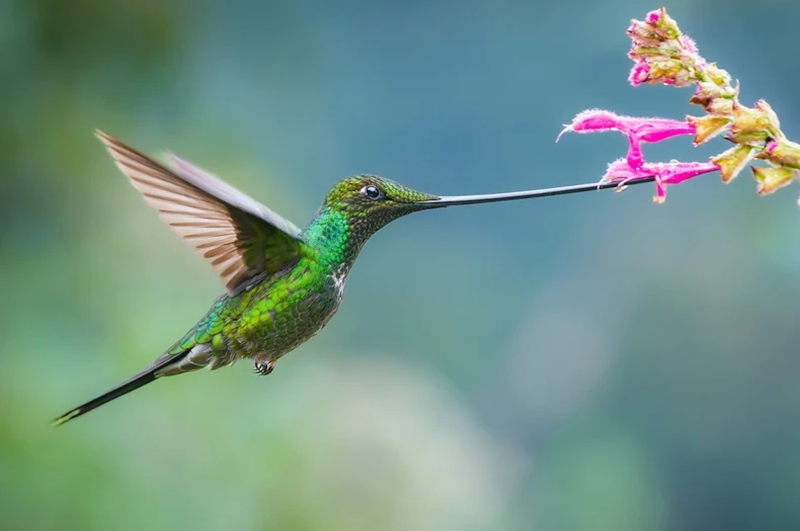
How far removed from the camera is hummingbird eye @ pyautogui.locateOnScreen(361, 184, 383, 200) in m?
0.71

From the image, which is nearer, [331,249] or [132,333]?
[331,249]

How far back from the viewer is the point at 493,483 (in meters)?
2.06

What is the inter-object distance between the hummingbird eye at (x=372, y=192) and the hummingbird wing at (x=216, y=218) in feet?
0.23

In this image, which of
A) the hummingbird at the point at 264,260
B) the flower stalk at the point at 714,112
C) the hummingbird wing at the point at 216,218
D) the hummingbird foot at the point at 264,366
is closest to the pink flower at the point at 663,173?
the flower stalk at the point at 714,112

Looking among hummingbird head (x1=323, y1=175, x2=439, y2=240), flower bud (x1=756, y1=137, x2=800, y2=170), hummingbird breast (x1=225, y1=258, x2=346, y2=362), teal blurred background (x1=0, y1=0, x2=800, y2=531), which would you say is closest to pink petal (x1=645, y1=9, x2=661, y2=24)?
flower bud (x1=756, y1=137, x2=800, y2=170)

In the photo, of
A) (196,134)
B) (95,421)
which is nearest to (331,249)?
(95,421)

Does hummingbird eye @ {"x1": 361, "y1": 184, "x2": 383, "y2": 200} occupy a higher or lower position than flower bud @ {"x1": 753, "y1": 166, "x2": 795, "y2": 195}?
lower

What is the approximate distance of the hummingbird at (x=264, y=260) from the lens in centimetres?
69

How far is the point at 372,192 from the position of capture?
2.33 ft

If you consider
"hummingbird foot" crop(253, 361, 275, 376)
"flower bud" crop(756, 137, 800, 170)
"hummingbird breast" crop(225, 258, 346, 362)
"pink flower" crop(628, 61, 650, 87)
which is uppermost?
"pink flower" crop(628, 61, 650, 87)

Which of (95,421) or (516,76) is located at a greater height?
(516,76)

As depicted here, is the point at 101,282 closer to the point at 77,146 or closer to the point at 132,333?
the point at 132,333

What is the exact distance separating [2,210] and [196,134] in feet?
1.66

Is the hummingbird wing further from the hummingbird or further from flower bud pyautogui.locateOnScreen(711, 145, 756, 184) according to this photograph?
flower bud pyautogui.locateOnScreen(711, 145, 756, 184)
